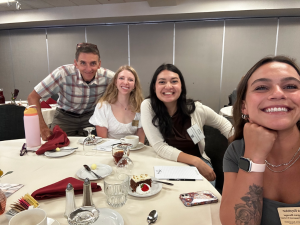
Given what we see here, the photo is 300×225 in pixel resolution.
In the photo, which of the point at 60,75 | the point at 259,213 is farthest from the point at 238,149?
the point at 60,75

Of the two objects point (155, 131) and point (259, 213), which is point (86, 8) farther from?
point (259, 213)

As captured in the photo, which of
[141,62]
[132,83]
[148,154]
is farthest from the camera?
[141,62]

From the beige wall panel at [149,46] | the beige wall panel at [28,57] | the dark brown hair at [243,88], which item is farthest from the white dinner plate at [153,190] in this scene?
the beige wall panel at [28,57]

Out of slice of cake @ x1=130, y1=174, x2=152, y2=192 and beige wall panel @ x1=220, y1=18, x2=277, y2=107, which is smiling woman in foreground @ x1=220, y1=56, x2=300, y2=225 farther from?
beige wall panel @ x1=220, y1=18, x2=277, y2=107

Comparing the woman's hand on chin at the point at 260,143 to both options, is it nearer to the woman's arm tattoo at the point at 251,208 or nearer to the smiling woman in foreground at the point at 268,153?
the smiling woman in foreground at the point at 268,153

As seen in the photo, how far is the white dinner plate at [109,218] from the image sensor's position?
2.59 feet

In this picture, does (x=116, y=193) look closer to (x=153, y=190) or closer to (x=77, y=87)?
(x=153, y=190)

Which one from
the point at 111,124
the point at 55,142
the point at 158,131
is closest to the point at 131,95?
the point at 111,124

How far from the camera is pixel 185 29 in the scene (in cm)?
573

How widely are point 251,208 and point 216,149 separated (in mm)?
900

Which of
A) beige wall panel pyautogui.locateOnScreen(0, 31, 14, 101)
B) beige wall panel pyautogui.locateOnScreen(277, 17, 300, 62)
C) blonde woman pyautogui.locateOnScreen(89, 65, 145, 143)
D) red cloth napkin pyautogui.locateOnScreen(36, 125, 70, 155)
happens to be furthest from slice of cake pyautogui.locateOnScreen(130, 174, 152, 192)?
beige wall panel pyautogui.locateOnScreen(0, 31, 14, 101)

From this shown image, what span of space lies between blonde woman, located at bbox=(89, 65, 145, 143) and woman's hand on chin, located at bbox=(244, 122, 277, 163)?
58.1 inches

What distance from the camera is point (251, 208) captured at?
804 mm

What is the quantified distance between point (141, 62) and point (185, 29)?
64.3 inches
